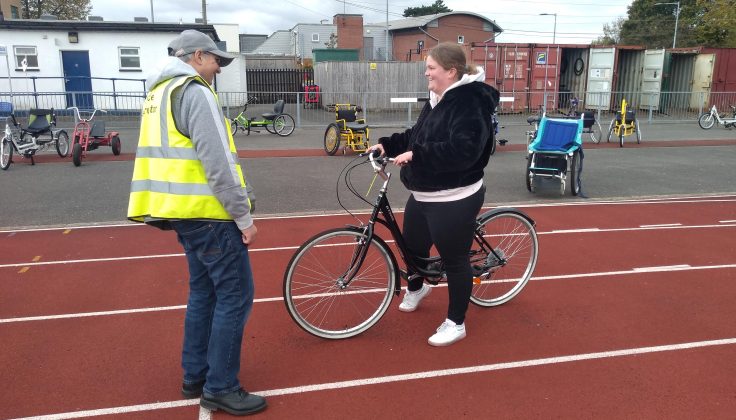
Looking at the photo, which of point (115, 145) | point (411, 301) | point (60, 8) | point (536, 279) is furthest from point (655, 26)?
point (411, 301)

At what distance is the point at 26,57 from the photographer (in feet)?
74.4

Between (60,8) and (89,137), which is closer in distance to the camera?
(89,137)

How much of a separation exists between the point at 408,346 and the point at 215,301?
1407mm

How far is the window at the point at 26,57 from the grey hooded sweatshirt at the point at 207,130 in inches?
947

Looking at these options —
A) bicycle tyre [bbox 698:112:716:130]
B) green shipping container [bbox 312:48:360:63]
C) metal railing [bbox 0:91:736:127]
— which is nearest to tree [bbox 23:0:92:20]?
green shipping container [bbox 312:48:360:63]

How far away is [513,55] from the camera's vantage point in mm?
24266

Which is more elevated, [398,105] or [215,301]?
[398,105]

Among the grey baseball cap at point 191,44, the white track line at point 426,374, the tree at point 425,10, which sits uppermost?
the tree at point 425,10

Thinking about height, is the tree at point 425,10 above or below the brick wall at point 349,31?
above

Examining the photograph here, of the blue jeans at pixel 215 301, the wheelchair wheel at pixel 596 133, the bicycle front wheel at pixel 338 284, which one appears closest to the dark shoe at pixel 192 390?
the blue jeans at pixel 215 301

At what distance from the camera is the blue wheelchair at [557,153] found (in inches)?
345

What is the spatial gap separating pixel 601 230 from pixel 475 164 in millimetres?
3898

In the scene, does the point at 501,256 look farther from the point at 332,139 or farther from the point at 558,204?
the point at 332,139

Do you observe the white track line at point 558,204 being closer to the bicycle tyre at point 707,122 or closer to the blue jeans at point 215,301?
the blue jeans at point 215,301
